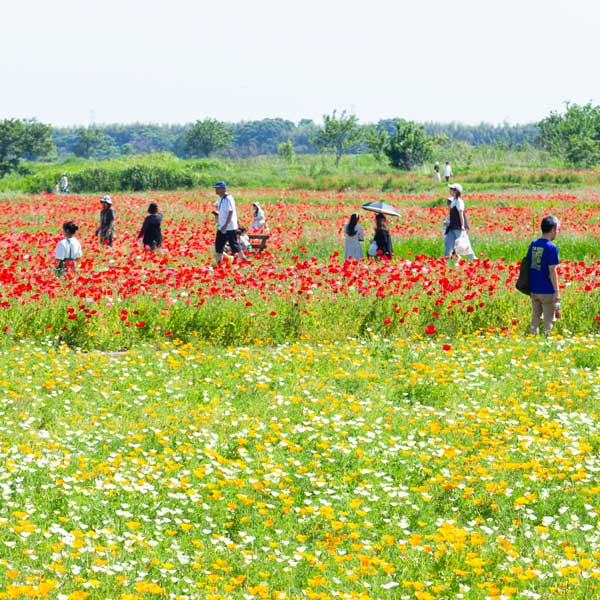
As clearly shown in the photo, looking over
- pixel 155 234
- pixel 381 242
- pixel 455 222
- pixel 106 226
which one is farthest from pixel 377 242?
pixel 106 226

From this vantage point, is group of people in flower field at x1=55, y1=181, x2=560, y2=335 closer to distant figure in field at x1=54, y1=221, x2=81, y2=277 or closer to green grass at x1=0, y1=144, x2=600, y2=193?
distant figure in field at x1=54, y1=221, x2=81, y2=277

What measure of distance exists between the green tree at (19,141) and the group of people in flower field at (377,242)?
70.4 meters

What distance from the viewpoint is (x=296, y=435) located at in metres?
8.20

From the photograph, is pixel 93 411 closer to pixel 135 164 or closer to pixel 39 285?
pixel 39 285

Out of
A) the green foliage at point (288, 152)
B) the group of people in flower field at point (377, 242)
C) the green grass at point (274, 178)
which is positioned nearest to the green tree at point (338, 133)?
the green foliage at point (288, 152)

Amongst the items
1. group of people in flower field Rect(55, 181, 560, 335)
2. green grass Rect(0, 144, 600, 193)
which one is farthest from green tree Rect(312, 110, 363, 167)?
group of people in flower field Rect(55, 181, 560, 335)

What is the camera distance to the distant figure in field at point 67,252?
45.6ft

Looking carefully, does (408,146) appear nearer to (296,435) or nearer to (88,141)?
(296,435)

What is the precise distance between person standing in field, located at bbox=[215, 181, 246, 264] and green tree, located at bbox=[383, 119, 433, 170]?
5682cm

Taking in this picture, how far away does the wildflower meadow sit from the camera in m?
5.57

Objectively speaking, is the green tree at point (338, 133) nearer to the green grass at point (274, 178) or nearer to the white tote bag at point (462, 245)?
the green grass at point (274, 178)

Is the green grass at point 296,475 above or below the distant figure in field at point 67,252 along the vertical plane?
below

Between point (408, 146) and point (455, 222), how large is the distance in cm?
5579

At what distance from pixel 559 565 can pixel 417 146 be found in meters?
69.8
